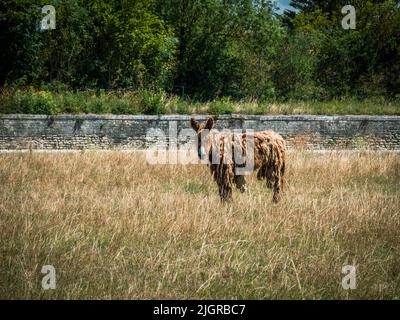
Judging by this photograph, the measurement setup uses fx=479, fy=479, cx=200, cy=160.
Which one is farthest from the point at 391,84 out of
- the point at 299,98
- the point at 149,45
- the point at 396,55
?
the point at 149,45

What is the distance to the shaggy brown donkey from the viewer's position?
811 cm

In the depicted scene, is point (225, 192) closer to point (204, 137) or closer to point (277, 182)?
point (204, 137)

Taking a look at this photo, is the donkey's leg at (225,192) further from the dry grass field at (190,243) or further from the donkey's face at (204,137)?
the donkey's face at (204,137)

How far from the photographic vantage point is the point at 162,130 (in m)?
20.3

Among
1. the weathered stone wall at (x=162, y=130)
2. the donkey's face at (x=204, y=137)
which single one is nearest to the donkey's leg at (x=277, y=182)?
the donkey's face at (x=204, y=137)

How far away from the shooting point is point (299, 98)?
29.0 m

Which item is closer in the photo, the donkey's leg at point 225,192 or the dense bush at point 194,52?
the donkey's leg at point 225,192

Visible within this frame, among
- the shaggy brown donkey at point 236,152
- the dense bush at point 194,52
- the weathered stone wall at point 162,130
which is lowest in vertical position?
the weathered stone wall at point 162,130

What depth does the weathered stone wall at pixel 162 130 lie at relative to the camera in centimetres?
1900

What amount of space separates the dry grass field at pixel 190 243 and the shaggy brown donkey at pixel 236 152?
420 mm

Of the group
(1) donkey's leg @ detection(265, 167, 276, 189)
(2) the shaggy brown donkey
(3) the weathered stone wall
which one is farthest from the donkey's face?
(3) the weathered stone wall

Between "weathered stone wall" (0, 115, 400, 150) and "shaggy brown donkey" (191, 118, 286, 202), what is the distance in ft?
36.7

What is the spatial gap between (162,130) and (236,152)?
12.0 metres
